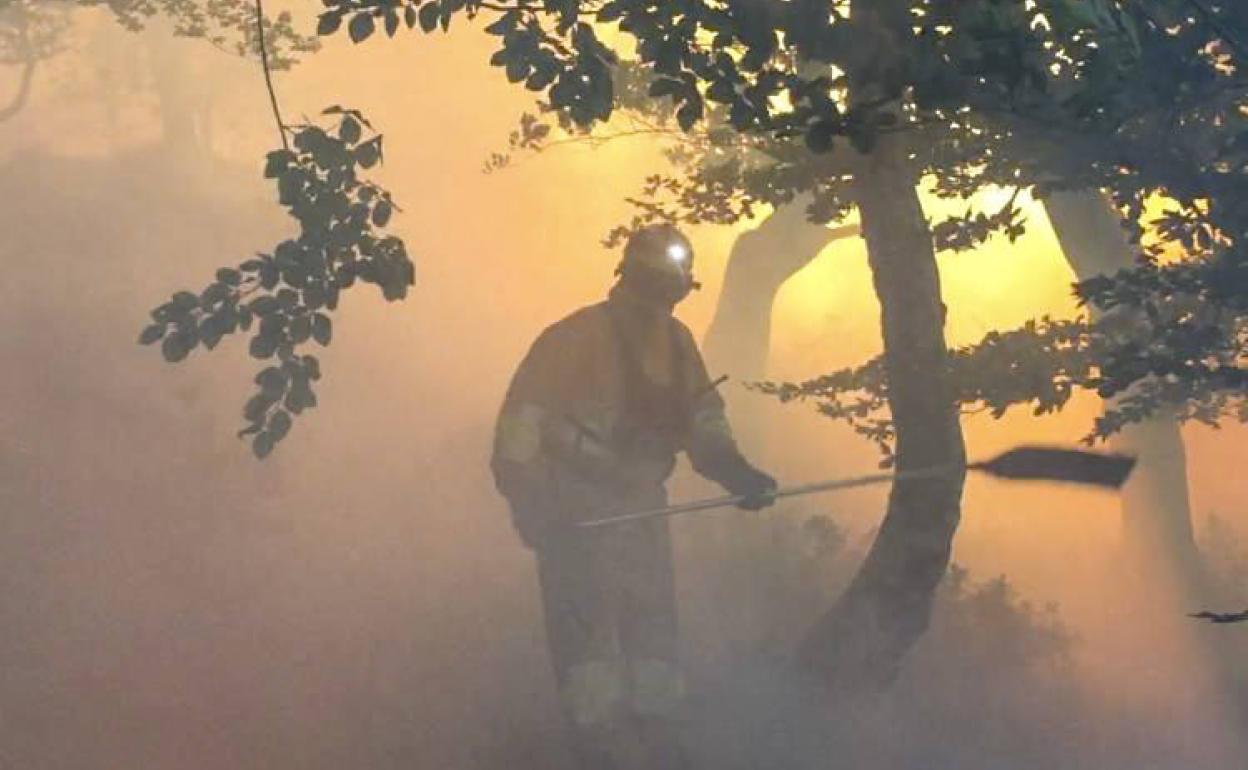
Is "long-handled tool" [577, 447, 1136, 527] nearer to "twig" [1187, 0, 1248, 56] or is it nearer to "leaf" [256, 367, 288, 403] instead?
"leaf" [256, 367, 288, 403]

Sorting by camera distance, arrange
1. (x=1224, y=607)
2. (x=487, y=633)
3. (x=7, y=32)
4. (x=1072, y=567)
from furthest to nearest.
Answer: (x=7, y=32) → (x=1224, y=607) → (x=1072, y=567) → (x=487, y=633)

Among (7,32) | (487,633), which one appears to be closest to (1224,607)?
(487,633)

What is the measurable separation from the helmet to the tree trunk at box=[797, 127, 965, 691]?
509 millimetres

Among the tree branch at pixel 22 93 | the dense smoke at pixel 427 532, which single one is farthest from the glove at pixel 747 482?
the tree branch at pixel 22 93

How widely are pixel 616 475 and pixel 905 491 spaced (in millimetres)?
792

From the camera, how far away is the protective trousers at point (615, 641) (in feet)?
10.9

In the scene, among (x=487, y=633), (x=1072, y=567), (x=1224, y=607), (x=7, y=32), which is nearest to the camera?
(x=487, y=633)

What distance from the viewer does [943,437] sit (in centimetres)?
358

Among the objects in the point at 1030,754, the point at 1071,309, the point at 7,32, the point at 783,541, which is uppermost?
the point at 7,32

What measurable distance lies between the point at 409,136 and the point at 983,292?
1.79 metres

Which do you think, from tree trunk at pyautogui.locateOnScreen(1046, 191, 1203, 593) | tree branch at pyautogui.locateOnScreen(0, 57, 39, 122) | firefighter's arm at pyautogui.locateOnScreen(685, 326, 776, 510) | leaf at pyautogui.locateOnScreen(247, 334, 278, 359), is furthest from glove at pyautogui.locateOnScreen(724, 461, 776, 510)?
tree branch at pyautogui.locateOnScreen(0, 57, 39, 122)

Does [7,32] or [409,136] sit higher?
[7,32]

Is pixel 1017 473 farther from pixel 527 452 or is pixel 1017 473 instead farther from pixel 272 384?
pixel 272 384

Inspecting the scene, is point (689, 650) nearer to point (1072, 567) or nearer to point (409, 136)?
point (1072, 567)
